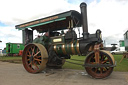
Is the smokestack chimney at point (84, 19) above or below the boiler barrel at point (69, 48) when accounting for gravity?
above

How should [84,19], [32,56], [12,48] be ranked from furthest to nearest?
[12,48] → [32,56] → [84,19]

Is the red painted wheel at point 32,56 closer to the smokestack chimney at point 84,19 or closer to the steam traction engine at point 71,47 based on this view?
the steam traction engine at point 71,47

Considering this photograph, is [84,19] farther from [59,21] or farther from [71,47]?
[59,21]

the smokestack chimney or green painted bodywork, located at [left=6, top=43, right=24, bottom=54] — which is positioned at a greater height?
the smokestack chimney

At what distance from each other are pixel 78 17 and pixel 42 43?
2.07m

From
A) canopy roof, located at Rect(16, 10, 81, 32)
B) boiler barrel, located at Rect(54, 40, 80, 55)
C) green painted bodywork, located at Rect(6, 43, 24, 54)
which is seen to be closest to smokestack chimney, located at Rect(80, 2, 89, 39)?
canopy roof, located at Rect(16, 10, 81, 32)

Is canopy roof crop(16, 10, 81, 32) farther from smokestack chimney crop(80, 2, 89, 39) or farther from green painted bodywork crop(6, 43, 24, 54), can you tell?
green painted bodywork crop(6, 43, 24, 54)

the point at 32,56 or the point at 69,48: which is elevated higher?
the point at 69,48

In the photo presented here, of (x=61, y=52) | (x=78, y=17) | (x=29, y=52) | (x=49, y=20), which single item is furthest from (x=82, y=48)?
(x=29, y=52)

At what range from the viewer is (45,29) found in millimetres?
6410

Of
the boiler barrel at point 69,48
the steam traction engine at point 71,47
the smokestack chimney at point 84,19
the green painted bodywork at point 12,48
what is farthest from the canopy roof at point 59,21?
the green painted bodywork at point 12,48

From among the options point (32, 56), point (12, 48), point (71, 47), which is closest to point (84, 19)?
point (71, 47)

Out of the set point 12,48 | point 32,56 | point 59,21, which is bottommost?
point 32,56

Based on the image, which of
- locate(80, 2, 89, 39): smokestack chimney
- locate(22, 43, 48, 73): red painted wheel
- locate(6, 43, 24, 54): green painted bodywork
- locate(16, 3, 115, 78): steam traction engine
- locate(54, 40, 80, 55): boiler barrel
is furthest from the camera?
locate(6, 43, 24, 54): green painted bodywork
